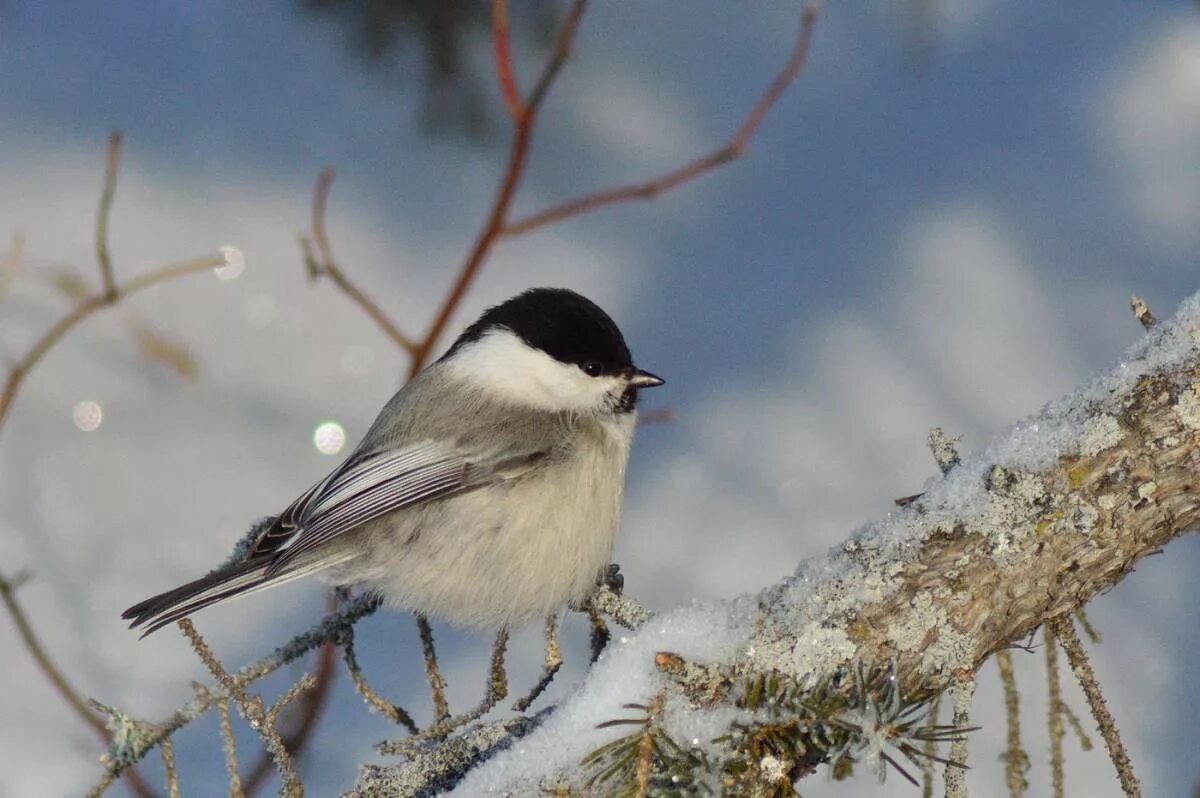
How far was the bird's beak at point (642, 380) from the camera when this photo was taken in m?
1.45

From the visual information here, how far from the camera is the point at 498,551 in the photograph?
1304 millimetres

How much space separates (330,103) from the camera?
85.5 inches

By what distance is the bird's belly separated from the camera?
1290mm

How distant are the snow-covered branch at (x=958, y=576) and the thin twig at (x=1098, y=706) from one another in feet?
0.08

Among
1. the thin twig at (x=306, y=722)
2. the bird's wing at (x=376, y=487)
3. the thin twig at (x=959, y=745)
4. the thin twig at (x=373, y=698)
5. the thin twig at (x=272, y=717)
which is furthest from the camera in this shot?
the thin twig at (x=306, y=722)

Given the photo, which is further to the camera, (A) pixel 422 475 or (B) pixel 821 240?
(B) pixel 821 240

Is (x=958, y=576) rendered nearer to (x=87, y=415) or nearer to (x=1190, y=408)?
(x=1190, y=408)

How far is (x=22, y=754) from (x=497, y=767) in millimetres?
1192

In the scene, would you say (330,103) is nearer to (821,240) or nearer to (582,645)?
(821,240)

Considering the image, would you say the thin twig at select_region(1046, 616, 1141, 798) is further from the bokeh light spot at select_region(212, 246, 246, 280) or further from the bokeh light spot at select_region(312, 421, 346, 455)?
the bokeh light spot at select_region(212, 246, 246, 280)

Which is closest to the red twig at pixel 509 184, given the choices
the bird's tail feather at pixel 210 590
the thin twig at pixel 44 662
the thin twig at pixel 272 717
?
the bird's tail feather at pixel 210 590

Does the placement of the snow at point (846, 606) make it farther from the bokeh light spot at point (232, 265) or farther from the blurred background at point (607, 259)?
the bokeh light spot at point (232, 265)

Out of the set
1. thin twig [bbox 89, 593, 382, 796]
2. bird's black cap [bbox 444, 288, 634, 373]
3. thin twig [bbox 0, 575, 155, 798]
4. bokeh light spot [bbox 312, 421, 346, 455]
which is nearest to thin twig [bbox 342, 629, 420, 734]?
thin twig [bbox 89, 593, 382, 796]

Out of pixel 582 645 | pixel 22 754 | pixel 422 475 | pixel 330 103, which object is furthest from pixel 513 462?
pixel 330 103
